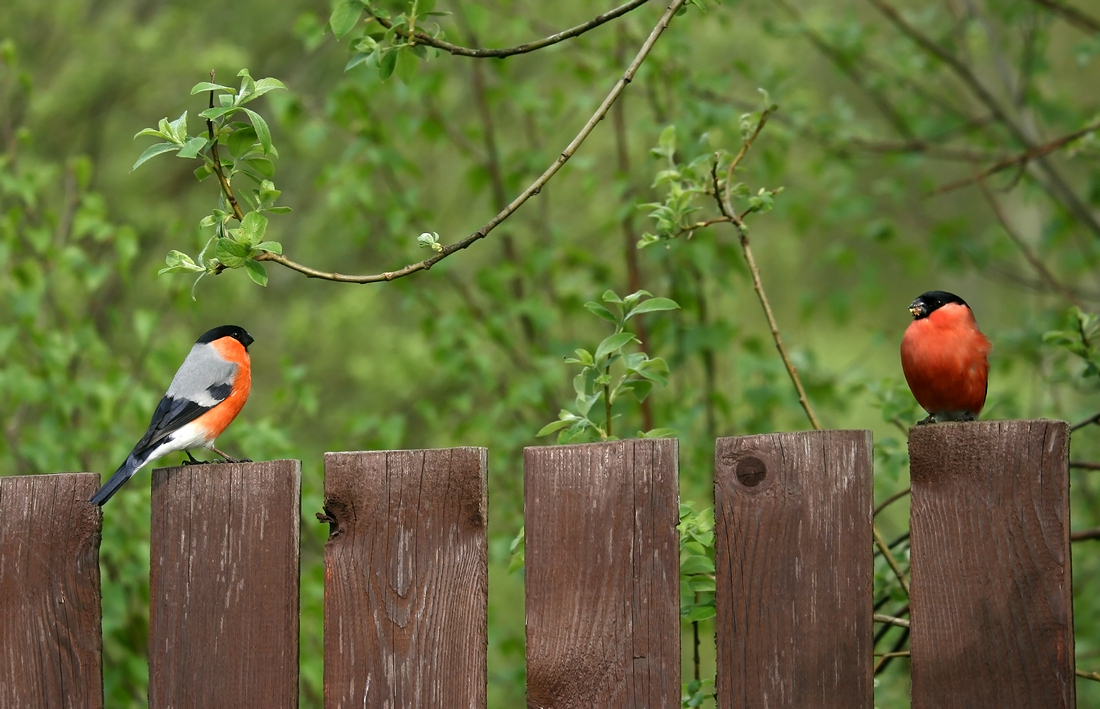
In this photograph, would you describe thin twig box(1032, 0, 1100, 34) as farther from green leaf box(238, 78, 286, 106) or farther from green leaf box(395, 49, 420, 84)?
green leaf box(238, 78, 286, 106)

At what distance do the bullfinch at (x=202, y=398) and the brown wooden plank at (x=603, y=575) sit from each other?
1877 millimetres

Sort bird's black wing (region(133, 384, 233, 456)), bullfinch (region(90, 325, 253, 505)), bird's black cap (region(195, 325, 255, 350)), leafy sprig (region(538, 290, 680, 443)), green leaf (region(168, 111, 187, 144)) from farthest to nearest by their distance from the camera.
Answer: bird's black cap (region(195, 325, 255, 350)) < bullfinch (region(90, 325, 253, 505)) < bird's black wing (region(133, 384, 233, 456)) < leafy sprig (region(538, 290, 680, 443)) < green leaf (region(168, 111, 187, 144))

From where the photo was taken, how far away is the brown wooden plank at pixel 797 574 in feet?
5.85

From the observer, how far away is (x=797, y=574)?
1805mm

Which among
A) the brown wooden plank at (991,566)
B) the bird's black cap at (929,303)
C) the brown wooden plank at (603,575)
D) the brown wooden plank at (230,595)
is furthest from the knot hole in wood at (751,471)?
the bird's black cap at (929,303)

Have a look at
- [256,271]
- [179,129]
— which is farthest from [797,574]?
[179,129]

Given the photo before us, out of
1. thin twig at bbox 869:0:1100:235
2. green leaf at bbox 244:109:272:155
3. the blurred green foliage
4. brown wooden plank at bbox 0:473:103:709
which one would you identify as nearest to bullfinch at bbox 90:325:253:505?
the blurred green foliage

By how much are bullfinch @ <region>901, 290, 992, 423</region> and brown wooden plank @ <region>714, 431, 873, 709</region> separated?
91 centimetres

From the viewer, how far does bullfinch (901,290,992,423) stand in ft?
8.55

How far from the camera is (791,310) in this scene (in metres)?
12.6

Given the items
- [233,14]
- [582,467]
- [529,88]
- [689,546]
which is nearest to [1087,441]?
[529,88]

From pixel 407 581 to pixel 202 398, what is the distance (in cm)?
194

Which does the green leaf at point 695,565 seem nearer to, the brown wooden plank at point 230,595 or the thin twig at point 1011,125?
the brown wooden plank at point 230,595

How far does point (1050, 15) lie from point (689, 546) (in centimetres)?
417
